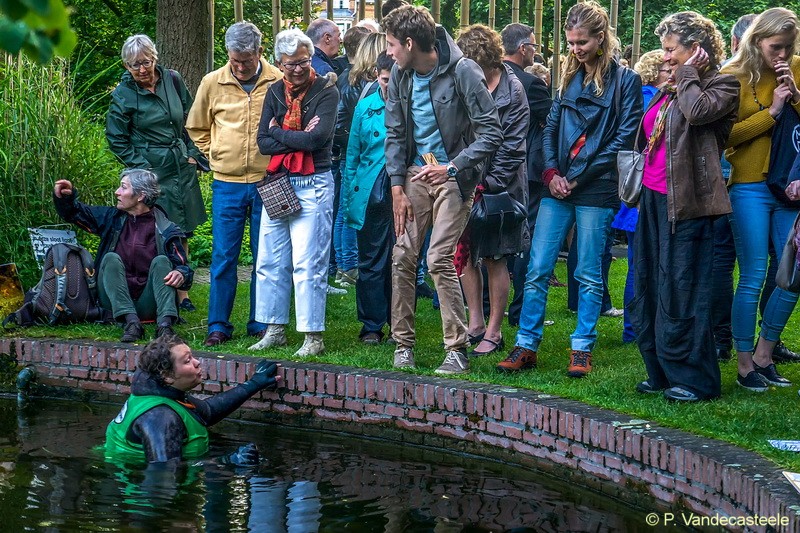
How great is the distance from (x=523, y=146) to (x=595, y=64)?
100 centimetres

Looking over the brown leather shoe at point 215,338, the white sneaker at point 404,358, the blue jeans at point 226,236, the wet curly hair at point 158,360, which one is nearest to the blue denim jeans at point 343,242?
the blue jeans at point 226,236

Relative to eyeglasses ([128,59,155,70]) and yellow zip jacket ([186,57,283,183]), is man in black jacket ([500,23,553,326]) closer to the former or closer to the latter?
yellow zip jacket ([186,57,283,183])

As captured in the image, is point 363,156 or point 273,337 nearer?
point 273,337

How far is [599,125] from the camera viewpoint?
7355 mm

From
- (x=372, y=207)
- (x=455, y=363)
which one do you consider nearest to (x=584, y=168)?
(x=455, y=363)

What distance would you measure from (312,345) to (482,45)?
221cm

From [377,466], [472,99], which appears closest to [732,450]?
[377,466]

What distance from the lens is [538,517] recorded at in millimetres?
5668

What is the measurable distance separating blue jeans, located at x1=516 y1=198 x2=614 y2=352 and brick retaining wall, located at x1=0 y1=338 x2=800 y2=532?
0.79 m

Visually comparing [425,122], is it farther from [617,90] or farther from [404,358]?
[404,358]

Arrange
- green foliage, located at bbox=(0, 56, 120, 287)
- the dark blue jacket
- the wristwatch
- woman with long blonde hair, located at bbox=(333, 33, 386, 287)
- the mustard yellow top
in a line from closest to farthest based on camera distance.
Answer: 1. the mustard yellow top
2. the wristwatch
3. the dark blue jacket
4. woman with long blonde hair, located at bbox=(333, 33, 386, 287)
5. green foliage, located at bbox=(0, 56, 120, 287)

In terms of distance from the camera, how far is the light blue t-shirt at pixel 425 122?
7.34 meters

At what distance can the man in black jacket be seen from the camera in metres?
9.19

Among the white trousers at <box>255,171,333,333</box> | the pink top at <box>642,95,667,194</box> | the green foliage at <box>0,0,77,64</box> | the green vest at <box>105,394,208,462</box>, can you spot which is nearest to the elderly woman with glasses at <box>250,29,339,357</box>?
the white trousers at <box>255,171,333,333</box>
